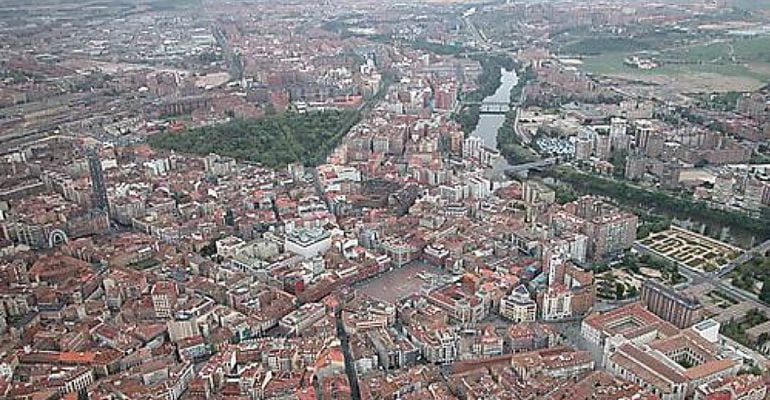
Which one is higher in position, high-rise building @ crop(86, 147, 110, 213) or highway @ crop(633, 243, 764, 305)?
high-rise building @ crop(86, 147, 110, 213)

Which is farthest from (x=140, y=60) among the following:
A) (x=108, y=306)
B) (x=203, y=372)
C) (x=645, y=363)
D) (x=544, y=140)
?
(x=645, y=363)

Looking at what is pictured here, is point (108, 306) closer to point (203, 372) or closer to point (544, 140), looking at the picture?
point (203, 372)

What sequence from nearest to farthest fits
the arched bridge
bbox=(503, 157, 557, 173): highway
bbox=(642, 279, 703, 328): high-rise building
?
bbox=(642, 279, 703, 328): high-rise building, bbox=(503, 157, 557, 173): highway, the arched bridge

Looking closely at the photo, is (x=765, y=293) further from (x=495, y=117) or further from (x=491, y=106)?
(x=491, y=106)

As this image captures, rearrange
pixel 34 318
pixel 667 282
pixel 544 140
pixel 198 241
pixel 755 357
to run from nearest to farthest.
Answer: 1. pixel 755 357
2. pixel 34 318
3. pixel 667 282
4. pixel 198 241
5. pixel 544 140

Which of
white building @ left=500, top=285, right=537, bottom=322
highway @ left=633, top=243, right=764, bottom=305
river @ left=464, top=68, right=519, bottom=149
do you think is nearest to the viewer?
white building @ left=500, top=285, right=537, bottom=322

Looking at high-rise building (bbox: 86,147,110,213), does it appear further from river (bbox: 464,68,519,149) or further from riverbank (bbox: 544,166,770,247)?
riverbank (bbox: 544,166,770,247)

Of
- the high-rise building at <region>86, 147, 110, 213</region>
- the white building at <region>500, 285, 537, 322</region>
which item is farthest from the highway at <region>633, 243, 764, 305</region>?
the high-rise building at <region>86, 147, 110, 213</region>

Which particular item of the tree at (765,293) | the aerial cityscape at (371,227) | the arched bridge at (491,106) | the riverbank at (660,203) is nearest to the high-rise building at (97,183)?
the aerial cityscape at (371,227)
